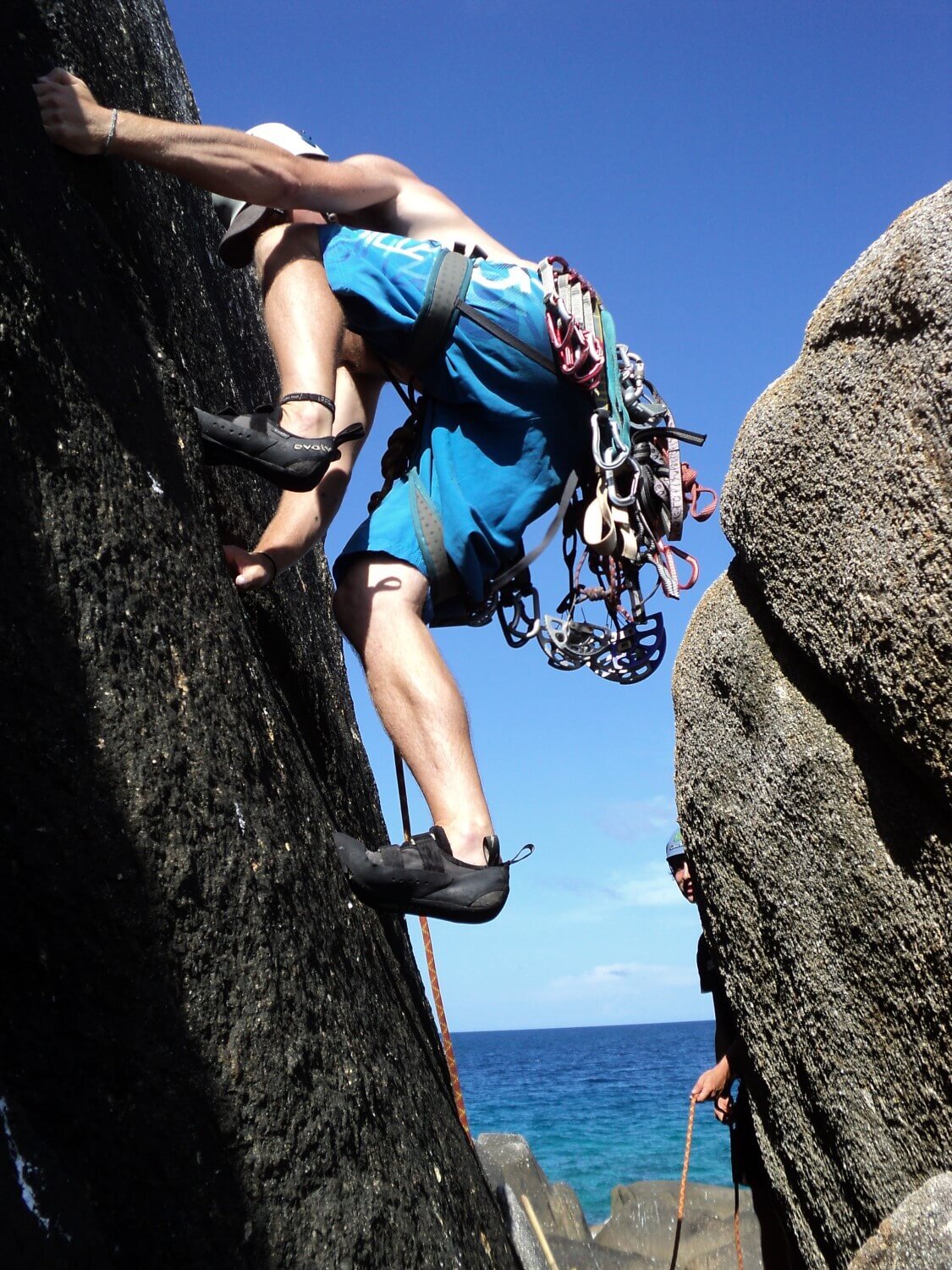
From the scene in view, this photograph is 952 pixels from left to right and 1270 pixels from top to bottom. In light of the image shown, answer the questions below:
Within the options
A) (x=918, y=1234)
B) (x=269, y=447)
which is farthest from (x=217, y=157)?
(x=918, y=1234)

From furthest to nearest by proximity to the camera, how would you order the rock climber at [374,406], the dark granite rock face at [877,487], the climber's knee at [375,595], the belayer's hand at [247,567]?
1. the climber's knee at [375,595]
2. the belayer's hand at [247,567]
3. the rock climber at [374,406]
4. the dark granite rock face at [877,487]

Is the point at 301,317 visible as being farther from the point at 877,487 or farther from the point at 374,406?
the point at 877,487

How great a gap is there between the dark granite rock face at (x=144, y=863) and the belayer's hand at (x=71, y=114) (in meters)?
0.06

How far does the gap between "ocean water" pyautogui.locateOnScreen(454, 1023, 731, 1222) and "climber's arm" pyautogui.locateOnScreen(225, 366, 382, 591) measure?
26240 millimetres

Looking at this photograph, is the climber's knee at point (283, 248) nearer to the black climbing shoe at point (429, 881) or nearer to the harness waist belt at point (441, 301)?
the harness waist belt at point (441, 301)

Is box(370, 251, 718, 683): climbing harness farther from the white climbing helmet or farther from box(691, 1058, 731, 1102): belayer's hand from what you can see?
box(691, 1058, 731, 1102): belayer's hand

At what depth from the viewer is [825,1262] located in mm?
3795

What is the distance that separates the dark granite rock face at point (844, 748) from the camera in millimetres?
2832

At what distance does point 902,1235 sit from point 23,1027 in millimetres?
2326

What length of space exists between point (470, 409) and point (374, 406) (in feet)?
1.28

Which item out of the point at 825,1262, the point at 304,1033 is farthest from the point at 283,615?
the point at 825,1262

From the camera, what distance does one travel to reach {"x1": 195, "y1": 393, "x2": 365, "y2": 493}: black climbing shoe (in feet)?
9.67

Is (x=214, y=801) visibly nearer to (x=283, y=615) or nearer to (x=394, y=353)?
(x=283, y=615)

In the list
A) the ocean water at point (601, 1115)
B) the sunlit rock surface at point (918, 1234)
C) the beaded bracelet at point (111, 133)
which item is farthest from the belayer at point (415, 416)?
the ocean water at point (601, 1115)
